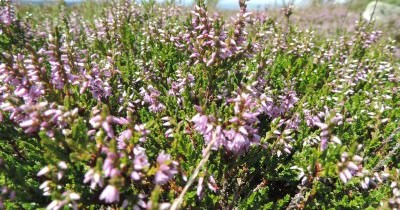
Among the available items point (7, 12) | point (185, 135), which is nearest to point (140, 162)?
point (185, 135)

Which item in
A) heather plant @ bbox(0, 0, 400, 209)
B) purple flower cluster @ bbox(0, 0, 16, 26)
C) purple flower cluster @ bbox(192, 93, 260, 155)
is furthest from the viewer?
purple flower cluster @ bbox(0, 0, 16, 26)

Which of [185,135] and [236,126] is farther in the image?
[185,135]

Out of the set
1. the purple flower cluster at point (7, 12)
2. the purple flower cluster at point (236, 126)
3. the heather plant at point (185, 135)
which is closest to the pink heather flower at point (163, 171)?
the heather plant at point (185, 135)

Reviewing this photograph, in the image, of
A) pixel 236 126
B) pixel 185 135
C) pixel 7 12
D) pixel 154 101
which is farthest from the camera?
pixel 7 12

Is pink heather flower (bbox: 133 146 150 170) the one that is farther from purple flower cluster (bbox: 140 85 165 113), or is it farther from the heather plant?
purple flower cluster (bbox: 140 85 165 113)

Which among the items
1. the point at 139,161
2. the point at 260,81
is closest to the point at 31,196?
the point at 139,161

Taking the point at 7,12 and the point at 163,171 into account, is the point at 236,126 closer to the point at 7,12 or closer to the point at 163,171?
the point at 163,171

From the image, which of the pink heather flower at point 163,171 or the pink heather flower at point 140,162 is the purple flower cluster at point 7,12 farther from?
the pink heather flower at point 163,171

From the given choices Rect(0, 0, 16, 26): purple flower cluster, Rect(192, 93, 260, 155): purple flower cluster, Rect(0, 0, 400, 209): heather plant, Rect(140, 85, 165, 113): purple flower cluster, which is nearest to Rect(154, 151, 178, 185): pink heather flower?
Rect(0, 0, 400, 209): heather plant
